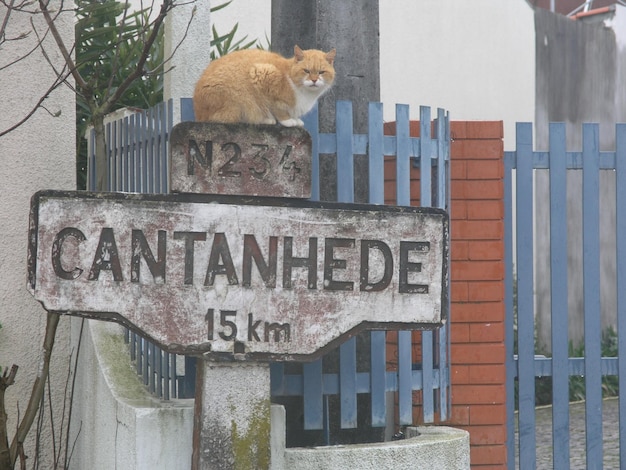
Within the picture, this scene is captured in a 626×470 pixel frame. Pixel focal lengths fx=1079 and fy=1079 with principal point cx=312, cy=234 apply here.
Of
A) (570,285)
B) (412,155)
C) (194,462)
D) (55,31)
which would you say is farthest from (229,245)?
(570,285)

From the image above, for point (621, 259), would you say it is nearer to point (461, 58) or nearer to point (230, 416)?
point (230, 416)

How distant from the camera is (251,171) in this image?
4.06m

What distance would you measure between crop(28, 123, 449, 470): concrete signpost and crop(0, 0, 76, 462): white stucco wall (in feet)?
6.43

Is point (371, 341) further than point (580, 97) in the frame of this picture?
No

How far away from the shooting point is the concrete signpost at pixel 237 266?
381 cm

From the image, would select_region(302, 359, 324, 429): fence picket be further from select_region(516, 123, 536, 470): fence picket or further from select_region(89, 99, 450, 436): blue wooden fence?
select_region(516, 123, 536, 470): fence picket

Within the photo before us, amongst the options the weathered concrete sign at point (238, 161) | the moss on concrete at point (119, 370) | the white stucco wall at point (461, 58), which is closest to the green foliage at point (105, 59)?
the moss on concrete at point (119, 370)

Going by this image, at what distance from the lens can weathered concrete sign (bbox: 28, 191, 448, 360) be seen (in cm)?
379

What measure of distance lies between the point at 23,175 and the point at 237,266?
228 cm

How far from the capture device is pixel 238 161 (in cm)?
408

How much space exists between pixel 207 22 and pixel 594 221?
2.64 m

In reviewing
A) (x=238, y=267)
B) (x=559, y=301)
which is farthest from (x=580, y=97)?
(x=238, y=267)

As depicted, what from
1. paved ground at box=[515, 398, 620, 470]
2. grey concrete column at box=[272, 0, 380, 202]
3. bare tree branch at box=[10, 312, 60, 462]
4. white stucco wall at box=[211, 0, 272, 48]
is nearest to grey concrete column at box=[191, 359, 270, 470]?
grey concrete column at box=[272, 0, 380, 202]

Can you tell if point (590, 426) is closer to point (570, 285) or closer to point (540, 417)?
point (540, 417)
